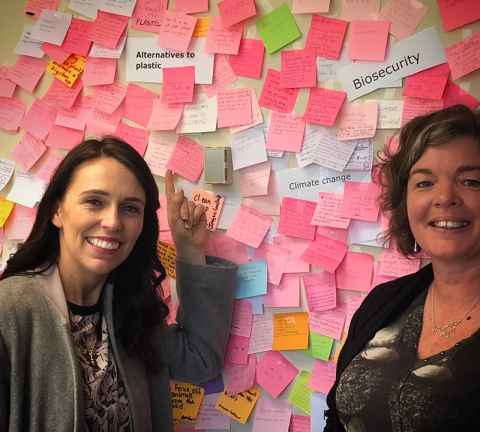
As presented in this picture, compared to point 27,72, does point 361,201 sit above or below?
below

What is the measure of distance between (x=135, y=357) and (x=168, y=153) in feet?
1.90

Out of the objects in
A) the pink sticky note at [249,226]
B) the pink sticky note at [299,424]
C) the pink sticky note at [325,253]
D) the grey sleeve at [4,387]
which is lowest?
the pink sticky note at [299,424]

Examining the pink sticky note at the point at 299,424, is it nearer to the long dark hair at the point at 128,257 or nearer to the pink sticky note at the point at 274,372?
the pink sticky note at the point at 274,372

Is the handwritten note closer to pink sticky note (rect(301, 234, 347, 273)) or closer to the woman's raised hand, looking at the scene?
the woman's raised hand

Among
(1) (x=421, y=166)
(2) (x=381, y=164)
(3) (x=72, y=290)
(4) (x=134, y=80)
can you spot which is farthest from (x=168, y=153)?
(1) (x=421, y=166)

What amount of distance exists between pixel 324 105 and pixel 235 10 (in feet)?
1.17

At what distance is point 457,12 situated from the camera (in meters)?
1.29

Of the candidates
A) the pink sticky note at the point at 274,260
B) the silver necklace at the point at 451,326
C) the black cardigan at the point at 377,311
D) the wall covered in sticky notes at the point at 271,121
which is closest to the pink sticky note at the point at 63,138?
the wall covered in sticky notes at the point at 271,121

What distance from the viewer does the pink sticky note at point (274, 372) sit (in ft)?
4.86

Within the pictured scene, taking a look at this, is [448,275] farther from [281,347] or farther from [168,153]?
[168,153]

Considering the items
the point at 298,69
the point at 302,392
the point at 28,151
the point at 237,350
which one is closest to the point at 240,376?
the point at 237,350

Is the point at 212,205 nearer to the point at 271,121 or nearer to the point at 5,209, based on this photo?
the point at 271,121

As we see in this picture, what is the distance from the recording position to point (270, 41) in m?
1.44

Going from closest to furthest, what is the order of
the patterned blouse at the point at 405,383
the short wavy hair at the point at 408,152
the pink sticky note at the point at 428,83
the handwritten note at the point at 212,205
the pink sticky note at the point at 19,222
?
the patterned blouse at the point at 405,383
the short wavy hair at the point at 408,152
the pink sticky note at the point at 428,83
the handwritten note at the point at 212,205
the pink sticky note at the point at 19,222
